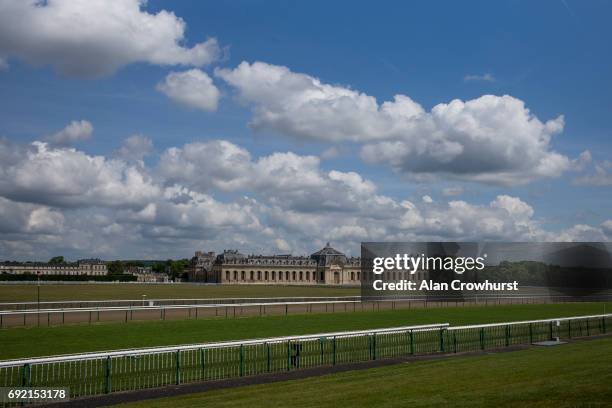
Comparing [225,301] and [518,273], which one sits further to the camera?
[518,273]

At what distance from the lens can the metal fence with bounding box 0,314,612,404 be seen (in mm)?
16422

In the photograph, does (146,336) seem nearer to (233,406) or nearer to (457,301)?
(233,406)

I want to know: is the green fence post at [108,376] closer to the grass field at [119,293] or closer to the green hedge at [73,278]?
the grass field at [119,293]

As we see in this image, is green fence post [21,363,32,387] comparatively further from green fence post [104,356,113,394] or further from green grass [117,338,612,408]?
green grass [117,338,612,408]

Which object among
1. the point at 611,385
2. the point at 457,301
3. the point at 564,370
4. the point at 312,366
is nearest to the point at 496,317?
the point at 457,301

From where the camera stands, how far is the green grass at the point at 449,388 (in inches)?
468

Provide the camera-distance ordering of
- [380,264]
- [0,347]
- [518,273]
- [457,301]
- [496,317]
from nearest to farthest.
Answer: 1. [0,347]
2. [496,317]
3. [457,301]
4. [380,264]
5. [518,273]

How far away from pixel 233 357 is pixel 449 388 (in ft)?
30.1

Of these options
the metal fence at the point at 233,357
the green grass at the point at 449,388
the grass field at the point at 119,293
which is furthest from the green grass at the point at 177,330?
the grass field at the point at 119,293

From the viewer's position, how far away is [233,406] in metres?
13.1

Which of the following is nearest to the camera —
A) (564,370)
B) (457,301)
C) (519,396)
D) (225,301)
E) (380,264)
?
(519,396)

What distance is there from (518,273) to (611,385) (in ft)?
263

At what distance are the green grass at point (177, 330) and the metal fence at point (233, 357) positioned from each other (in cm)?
547

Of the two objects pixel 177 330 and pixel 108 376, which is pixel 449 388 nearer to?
pixel 108 376
